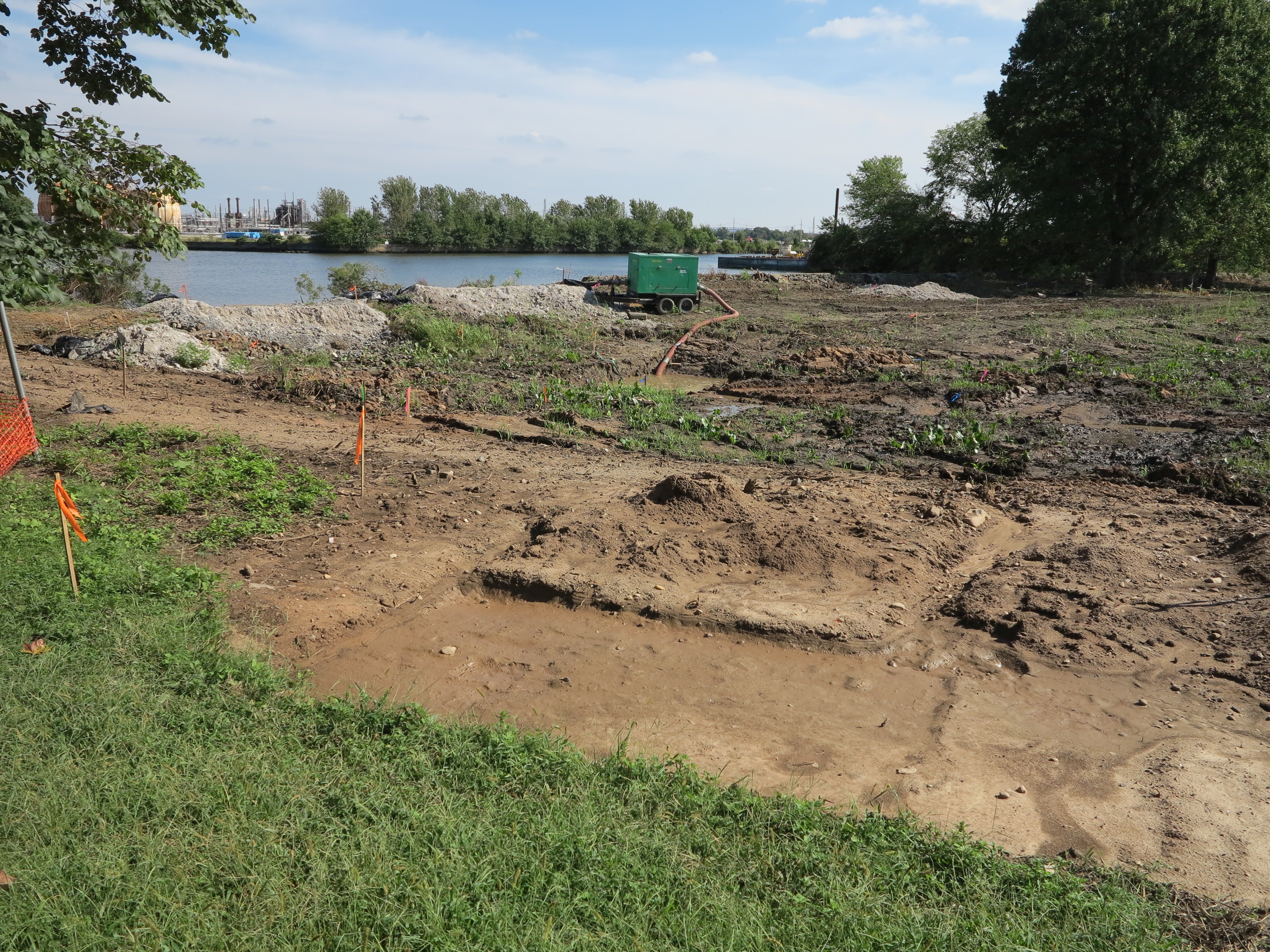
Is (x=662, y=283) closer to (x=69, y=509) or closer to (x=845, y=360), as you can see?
(x=845, y=360)

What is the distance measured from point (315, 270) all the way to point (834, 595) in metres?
47.9

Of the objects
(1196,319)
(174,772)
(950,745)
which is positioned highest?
(1196,319)

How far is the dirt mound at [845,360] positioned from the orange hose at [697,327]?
8.57ft

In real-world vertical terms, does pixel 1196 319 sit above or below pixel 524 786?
above

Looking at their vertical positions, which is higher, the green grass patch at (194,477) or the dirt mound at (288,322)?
the dirt mound at (288,322)

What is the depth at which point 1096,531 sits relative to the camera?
8844 millimetres

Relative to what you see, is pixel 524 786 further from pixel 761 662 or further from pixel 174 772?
pixel 761 662

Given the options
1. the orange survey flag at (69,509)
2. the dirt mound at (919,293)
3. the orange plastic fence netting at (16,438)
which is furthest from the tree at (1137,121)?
the orange survey flag at (69,509)

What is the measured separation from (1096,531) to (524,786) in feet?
23.4

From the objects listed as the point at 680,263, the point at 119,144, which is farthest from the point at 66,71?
the point at 680,263

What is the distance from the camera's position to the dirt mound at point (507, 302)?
22766 mm

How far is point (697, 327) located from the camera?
77.1ft

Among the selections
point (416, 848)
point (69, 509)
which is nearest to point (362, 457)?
point (69, 509)

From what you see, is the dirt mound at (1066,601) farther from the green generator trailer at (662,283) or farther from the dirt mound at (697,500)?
the green generator trailer at (662,283)
